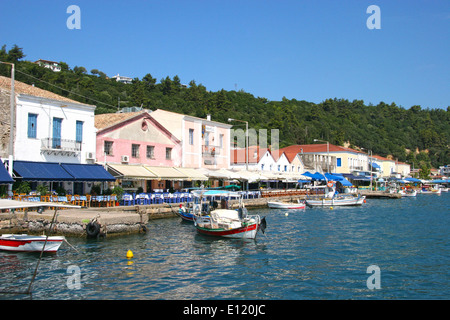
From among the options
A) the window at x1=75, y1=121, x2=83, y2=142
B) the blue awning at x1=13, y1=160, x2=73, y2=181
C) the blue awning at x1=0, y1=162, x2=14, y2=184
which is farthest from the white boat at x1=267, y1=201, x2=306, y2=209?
the blue awning at x1=0, y1=162, x2=14, y2=184

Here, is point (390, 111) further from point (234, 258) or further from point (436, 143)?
point (234, 258)

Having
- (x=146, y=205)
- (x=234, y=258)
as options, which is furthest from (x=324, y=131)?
(x=234, y=258)

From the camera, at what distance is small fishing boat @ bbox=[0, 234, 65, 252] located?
724 inches

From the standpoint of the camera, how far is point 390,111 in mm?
186000

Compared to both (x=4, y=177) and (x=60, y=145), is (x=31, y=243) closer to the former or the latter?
(x=4, y=177)

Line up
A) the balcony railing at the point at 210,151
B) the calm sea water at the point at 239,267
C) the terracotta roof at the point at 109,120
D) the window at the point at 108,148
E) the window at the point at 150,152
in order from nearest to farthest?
the calm sea water at the point at 239,267 < the window at the point at 108,148 < the terracotta roof at the point at 109,120 < the window at the point at 150,152 < the balcony railing at the point at 210,151

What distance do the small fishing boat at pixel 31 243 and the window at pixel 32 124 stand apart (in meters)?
13.1

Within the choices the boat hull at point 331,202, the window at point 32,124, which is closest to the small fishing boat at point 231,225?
the window at point 32,124

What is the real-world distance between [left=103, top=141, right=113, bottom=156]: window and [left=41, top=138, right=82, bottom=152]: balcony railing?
325 cm

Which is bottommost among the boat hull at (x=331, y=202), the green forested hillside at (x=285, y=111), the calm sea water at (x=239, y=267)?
the calm sea water at (x=239, y=267)


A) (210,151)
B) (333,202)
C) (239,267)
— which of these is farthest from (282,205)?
(239,267)

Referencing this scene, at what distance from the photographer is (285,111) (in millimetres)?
123812

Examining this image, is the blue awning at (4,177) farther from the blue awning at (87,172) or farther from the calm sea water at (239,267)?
the calm sea water at (239,267)

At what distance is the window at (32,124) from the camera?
29.7m
